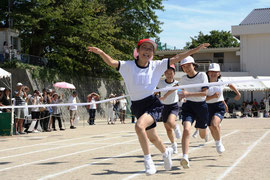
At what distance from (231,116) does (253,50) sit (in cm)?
1962

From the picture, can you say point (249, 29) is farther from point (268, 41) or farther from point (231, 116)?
point (231, 116)

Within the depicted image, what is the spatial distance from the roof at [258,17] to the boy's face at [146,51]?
48496 millimetres

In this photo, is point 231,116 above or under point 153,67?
under

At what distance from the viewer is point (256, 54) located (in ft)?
170

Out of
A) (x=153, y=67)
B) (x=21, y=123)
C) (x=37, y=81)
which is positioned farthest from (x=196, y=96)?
(x=37, y=81)

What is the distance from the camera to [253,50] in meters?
51.9

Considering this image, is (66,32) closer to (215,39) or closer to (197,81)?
(197,81)

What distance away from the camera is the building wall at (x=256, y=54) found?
51375 millimetres

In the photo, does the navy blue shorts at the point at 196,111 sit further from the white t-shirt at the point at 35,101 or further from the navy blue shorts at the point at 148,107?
the white t-shirt at the point at 35,101

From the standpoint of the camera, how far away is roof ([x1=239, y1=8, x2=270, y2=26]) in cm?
5278

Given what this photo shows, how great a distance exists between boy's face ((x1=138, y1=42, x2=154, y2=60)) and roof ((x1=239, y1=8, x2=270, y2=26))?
48496 millimetres

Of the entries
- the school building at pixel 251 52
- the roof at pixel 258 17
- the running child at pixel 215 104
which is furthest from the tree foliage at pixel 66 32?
the running child at pixel 215 104

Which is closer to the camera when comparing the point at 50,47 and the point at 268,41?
the point at 50,47

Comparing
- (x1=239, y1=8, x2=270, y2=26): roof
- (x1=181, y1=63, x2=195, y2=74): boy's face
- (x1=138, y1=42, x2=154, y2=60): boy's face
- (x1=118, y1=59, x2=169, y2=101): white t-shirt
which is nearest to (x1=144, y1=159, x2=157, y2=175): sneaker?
(x1=118, y1=59, x2=169, y2=101): white t-shirt
